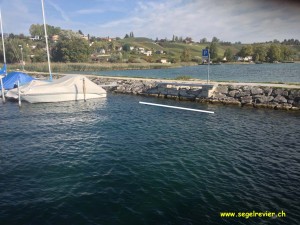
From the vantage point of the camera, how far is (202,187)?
13859 millimetres

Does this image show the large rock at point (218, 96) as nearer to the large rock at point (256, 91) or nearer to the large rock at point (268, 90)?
the large rock at point (256, 91)

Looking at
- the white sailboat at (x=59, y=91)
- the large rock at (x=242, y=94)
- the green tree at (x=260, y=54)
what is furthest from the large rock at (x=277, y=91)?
the green tree at (x=260, y=54)

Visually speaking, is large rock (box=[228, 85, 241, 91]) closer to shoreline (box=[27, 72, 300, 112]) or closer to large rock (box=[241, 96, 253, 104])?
shoreline (box=[27, 72, 300, 112])

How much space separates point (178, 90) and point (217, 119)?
15.2 m

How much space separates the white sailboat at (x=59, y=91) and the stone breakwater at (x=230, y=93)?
1001 centimetres

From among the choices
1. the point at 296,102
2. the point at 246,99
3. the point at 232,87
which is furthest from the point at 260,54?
the point at 296,102

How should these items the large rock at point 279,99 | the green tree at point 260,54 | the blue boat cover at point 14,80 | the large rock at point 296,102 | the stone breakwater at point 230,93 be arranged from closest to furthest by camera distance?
the large rock at point 296,102, the large rock at point 279,99, the stone breakwater at point 230,93, the blue boat cover at point 14,80, the green tree at point 260,54

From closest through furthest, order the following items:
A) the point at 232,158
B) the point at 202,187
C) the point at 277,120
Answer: the point at 202,187
the point at 232,158
the point at 277,120

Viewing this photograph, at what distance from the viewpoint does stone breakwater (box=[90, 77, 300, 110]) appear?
33562mm

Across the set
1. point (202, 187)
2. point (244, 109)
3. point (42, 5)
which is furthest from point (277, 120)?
point (42, 5)

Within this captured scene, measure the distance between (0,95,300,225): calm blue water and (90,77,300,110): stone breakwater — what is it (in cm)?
551

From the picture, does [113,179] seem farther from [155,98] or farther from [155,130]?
[155,98]

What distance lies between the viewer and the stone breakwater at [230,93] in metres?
33.6

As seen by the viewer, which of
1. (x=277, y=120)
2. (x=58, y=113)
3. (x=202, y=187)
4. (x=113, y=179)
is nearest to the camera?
(x=202, y=187)
